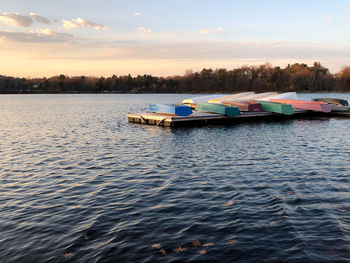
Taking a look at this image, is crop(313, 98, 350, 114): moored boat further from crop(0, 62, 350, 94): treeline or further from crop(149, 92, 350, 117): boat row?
crop(0, 62, 350, 94): treeline

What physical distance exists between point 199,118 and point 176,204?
73.8 feet

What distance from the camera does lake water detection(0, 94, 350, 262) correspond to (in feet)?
22.4

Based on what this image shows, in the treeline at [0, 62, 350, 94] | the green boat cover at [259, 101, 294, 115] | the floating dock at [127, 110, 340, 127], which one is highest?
the treeline at [0, 62, 350, 94]

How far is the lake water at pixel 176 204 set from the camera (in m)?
6.82

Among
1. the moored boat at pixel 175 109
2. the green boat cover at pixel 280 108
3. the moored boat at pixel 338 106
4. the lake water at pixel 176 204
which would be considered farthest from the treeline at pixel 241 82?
the lake water at pixel 176 204

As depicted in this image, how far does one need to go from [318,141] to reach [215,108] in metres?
→ 15.5

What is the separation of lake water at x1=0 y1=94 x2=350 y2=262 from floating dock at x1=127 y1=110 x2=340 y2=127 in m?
11.3

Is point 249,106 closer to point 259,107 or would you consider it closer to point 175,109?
point 259,107

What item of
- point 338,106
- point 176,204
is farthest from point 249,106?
point 176,204

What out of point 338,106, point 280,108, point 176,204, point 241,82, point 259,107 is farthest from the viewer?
point 241,82

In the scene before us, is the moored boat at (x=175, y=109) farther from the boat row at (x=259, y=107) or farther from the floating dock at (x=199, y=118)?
the floating dock at (x=199, y=118)

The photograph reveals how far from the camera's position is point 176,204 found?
9617 mm

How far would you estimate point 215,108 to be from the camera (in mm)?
35656

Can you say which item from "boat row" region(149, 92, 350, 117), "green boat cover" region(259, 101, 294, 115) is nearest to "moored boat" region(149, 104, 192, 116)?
"boat row" region(149, 92, 350, 117)
